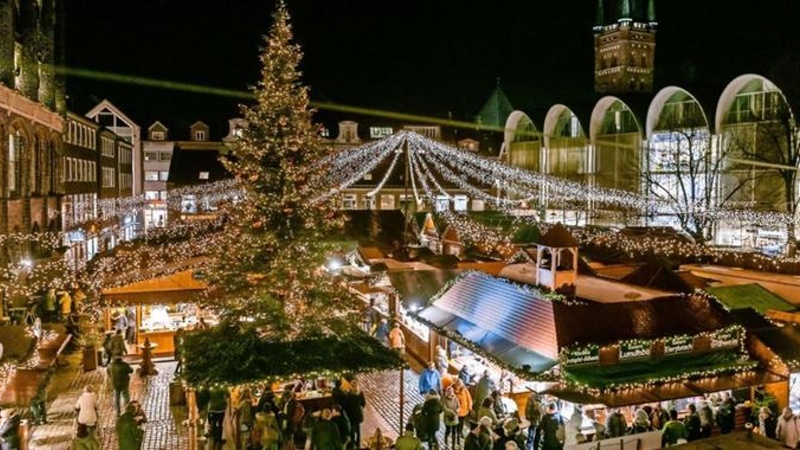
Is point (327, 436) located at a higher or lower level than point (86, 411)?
lower

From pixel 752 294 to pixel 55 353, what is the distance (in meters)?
17.4

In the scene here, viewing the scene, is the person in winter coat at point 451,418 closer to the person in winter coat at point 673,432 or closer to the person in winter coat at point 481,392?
the person in winter coat at point 481,392

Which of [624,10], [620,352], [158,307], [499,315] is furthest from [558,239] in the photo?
[624,10]

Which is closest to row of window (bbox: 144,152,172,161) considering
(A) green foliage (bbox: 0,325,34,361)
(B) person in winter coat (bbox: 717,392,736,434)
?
(A) green foliage (bbox: 0,325,34,361)

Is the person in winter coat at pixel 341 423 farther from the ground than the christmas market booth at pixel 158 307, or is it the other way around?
the christmas market booth at pixel 158 307

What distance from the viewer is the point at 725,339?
13258 millimetres

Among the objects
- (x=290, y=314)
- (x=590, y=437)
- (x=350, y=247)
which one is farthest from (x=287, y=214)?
(x=350, y=247)

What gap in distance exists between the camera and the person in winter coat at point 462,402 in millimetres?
13266

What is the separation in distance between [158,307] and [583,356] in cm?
1251

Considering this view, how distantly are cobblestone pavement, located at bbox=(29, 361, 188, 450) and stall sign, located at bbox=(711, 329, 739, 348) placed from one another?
9828 mm

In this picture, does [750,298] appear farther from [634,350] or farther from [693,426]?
[634,350]

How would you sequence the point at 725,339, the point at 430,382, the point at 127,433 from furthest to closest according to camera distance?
1. the point at 430,382
2. the point at 725,339
3. the point at 127,433

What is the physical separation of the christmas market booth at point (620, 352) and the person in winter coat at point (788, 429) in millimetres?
1037

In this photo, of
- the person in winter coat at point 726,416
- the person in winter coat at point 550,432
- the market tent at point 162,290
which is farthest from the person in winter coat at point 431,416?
the market tent at point 162,290
